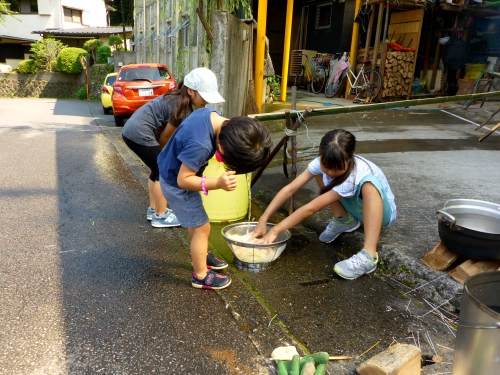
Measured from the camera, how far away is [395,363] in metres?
1.82

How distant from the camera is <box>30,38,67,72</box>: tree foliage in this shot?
79.1 feet

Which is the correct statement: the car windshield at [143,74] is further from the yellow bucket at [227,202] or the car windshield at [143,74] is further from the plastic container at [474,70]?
the plastic container at [474,70]

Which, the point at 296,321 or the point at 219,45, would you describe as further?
the point at 219,45

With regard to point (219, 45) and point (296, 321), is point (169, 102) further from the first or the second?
point (219, 45)

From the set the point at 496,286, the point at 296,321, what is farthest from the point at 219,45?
the point at 496,286

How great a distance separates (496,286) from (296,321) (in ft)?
3.65

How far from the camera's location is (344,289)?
2.79m

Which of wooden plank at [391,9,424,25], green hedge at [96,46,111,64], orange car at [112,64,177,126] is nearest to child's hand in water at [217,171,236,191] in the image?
orange car at [112,64,177,126]

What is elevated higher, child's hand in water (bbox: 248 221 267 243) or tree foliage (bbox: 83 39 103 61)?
tree foliage (bbox: 83 39 103 61)

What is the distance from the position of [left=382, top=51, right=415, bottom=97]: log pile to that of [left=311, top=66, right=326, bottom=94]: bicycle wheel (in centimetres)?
265

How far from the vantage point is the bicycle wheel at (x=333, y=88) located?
454 inches

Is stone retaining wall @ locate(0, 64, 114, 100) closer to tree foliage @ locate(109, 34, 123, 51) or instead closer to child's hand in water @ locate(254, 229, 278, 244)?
tree foliage @ locate(109, 34, 123, 51)

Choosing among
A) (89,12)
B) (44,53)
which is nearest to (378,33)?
(44,53)

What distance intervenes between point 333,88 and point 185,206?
1009 cm
